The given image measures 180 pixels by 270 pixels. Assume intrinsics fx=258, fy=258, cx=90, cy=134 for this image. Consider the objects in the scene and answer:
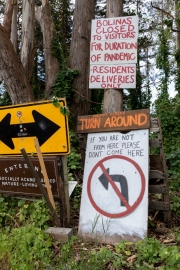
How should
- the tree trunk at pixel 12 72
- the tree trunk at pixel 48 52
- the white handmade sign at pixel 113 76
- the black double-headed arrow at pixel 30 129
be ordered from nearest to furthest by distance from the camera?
the black double-headed arrow at pixel 30 129, the white handmade sign at pixel 113 76, the tree trunk at pixel 12 72, the tree trunk at pixel 48 52

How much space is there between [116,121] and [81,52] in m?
4.54

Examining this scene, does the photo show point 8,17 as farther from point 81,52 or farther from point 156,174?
point 156,174

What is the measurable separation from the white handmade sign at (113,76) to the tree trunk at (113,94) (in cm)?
20

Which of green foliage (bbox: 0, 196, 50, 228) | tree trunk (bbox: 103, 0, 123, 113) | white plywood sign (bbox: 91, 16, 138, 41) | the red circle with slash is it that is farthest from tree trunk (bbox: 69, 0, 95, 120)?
the red circle with slash

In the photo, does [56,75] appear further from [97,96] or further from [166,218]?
[166,218]

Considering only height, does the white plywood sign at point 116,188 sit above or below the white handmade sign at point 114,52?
below

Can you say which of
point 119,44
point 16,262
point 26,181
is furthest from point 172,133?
point 16,262

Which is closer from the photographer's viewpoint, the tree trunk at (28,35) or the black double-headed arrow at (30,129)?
the black double-headed arrow at (30,129)

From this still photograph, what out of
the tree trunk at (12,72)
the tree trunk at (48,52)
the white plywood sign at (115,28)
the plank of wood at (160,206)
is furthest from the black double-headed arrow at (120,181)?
the tree trunk at (48,52)

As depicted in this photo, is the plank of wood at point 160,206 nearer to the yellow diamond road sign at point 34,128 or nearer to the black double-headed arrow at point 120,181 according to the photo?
the black double-headed arrow at point 120,181

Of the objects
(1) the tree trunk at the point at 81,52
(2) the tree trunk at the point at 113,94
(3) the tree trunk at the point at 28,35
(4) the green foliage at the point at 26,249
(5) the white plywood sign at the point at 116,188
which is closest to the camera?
(4) the green foliage at the point at 26,249

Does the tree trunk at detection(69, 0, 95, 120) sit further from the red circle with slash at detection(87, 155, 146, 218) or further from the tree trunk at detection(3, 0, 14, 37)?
the red circle with slash at detection(87, 155, 146, 218)

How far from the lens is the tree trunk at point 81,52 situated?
6.89m

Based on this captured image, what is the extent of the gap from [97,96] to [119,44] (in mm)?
5239
